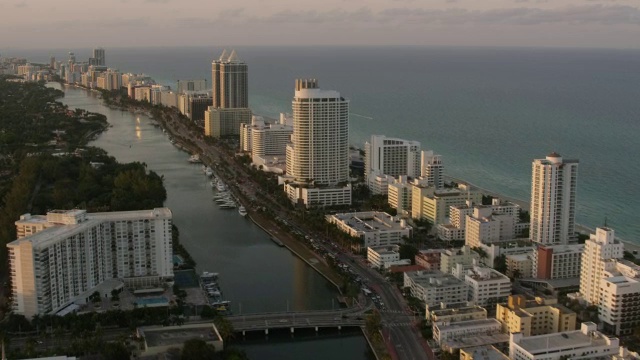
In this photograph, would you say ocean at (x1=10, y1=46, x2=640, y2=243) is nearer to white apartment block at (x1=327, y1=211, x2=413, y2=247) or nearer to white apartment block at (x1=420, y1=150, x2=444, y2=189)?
white apartment block at (x1=420, y1=150, x2=444, y2=189)

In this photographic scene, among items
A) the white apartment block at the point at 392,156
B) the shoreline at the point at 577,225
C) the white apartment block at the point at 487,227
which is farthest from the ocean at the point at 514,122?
the white apartment block at the point at 487,227

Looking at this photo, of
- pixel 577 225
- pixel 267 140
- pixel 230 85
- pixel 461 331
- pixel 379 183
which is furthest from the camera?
pixel 230 85

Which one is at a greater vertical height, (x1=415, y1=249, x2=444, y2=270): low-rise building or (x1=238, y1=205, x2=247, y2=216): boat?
(x1=415, y1=249, x2=444, y2=270): low-rise building

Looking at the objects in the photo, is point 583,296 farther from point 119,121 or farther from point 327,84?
point 327,84

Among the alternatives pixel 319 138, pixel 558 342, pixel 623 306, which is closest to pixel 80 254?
pixel 558 342

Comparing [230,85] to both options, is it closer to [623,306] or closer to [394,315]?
[394,315]

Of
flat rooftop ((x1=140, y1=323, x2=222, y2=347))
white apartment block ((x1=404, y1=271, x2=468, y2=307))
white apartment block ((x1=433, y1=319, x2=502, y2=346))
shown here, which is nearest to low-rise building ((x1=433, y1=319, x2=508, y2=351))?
white apartment block ((x1=433, y1=319, x2=502, y2=346))

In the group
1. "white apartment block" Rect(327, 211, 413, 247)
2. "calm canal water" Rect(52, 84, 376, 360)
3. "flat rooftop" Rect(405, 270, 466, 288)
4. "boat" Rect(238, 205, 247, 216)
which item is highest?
"white apartment block" Rect(327, 211, 413, 247)
